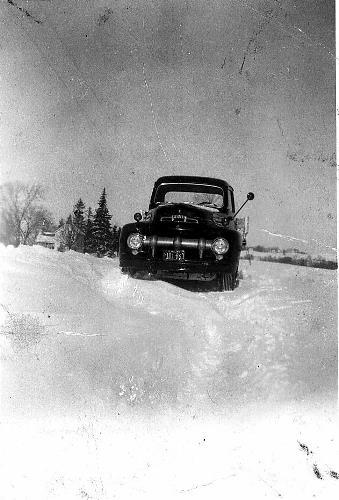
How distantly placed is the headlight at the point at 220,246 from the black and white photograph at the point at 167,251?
1 centimetres

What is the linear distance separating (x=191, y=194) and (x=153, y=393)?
180cm

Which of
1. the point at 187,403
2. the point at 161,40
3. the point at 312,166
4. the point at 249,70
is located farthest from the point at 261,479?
the point at 161,40

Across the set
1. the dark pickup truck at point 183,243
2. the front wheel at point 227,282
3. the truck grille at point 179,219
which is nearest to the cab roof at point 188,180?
the dark pickup truck at point 183,243

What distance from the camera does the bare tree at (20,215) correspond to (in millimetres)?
2848

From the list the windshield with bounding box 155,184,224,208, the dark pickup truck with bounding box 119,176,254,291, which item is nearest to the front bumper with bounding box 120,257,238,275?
the dark pickup truck with bounding box 119,176,254,291

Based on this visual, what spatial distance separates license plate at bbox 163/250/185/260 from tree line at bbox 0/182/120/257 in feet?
1.56

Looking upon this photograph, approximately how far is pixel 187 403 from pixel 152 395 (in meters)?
0.22

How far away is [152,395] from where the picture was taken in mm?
2545

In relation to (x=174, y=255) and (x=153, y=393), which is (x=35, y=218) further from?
(x=153, y=393)

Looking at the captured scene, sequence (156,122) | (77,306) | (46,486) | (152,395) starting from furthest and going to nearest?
(156,122), (77,306), (152,395), (46,486)

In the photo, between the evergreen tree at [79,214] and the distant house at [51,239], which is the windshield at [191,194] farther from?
the distant house at [51,239]

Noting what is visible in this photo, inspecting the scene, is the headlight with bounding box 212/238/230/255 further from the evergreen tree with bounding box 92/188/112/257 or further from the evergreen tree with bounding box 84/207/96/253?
the evergreen tree with bounding box 84/207/96/253

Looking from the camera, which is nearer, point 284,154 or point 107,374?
point 107,374

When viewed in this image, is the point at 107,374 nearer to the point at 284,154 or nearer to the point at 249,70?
the point at 284,154
